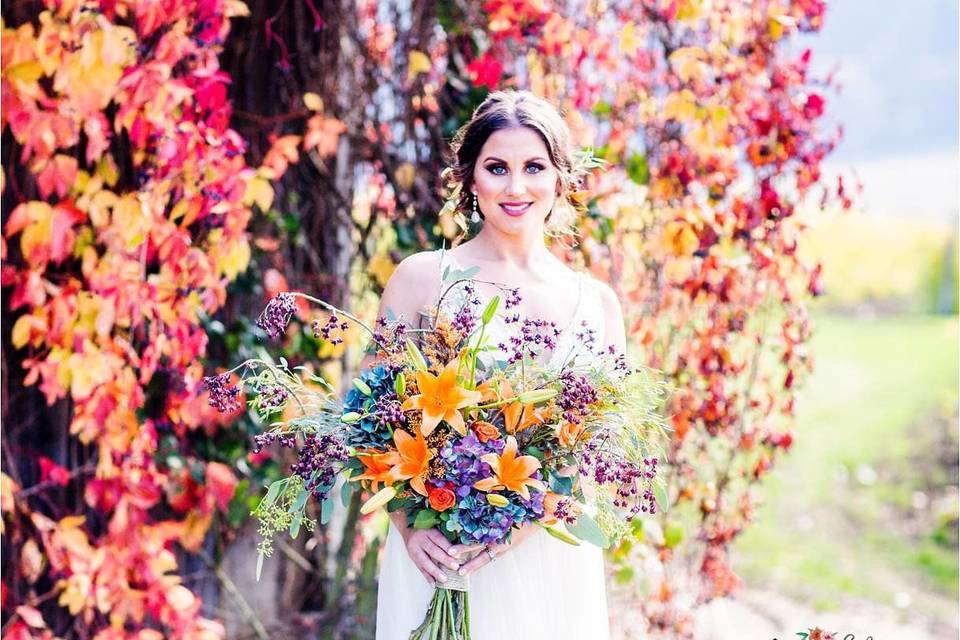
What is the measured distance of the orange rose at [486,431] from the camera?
1.83 meters

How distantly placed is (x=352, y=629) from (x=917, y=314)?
7.32 m

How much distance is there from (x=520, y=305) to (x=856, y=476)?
516cm

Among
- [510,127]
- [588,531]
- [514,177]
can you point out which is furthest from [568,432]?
[510,127]

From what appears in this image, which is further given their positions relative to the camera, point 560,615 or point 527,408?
point 560,615

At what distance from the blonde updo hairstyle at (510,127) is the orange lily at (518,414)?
26.6 inches

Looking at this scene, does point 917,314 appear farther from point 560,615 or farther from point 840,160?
point 560,615

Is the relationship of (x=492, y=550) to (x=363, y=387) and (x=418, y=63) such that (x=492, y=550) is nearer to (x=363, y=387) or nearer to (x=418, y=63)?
(x=363, y=387)

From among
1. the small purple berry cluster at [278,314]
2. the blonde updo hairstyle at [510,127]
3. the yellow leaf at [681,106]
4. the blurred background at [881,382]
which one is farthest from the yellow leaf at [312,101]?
the blurred background at [881,382]

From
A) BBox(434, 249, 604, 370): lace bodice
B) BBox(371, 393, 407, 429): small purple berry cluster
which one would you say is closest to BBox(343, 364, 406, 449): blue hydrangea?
BBox(371, 393, 407, 429): small purple berry cluster

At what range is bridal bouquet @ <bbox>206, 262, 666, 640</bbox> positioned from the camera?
180 centimetres

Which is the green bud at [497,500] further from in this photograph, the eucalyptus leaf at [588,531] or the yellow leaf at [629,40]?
the yellow leaf at [629,40]

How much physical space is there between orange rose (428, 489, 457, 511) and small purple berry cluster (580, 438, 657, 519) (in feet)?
0.79

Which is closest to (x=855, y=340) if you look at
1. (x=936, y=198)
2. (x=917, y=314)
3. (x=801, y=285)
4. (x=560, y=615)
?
(x=917, y=314)

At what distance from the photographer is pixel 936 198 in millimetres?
10648
